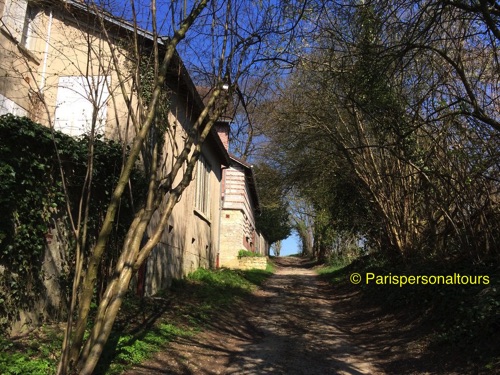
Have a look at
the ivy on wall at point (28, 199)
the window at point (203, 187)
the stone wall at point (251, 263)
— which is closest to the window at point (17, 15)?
the ivy on wall at point (28, 199)

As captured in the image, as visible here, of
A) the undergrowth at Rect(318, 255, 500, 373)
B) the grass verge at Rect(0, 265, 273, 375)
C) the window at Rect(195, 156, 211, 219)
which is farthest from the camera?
the window at Rect(195, 156, 211, 219)

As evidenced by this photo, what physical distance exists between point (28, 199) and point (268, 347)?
466 centimetres

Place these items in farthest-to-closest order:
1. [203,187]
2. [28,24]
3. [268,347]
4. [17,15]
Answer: [203,187], [28,24], [17,15], [268,347]

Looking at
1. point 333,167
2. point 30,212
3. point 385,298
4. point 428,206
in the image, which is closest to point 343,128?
point 333,167

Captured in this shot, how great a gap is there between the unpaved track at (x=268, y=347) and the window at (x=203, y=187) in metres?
4.54

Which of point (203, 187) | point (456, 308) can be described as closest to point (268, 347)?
point (456, 308)

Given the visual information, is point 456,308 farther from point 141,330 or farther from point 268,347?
point 141,330

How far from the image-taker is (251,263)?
2230cm

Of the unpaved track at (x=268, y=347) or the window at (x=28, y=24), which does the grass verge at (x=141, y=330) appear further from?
the window at (x=28, y=24)

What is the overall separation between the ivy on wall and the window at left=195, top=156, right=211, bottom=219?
771cm

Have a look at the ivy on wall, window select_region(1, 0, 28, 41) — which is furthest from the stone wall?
the ivy on wall

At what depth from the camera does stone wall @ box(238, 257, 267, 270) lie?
22.1 metres

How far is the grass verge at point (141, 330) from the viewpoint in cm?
518

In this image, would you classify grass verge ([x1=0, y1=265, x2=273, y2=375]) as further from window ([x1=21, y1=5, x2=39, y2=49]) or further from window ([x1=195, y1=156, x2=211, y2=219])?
A: window ([x1=21, y1=5, x2=39, y2=49])
